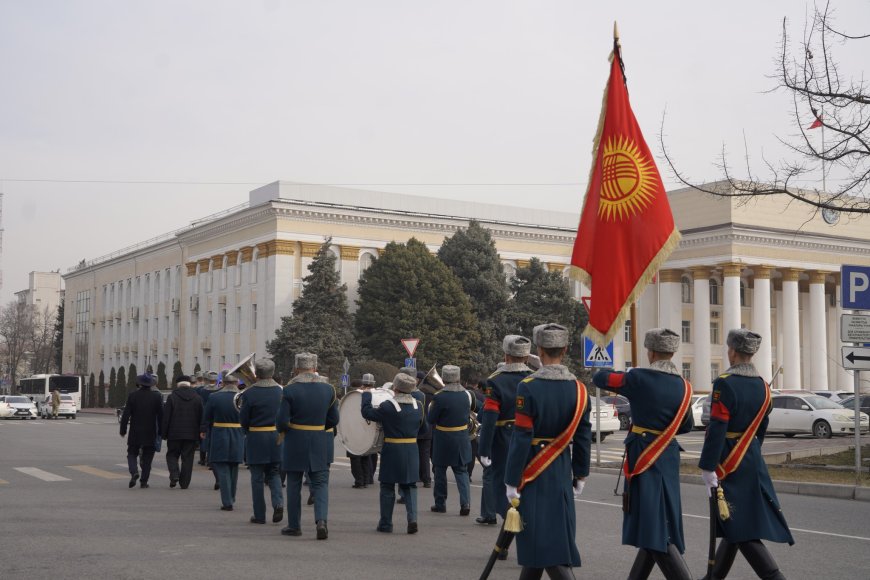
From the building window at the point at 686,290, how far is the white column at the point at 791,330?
633cm

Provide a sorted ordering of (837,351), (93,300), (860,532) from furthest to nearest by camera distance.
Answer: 1. (93,300)
2. (837,351)
3. (860,532)

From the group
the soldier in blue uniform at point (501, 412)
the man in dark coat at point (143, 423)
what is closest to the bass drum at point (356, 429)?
the soldier in blue uniform at point (501, 412)

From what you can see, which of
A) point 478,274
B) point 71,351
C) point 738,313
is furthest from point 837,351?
point 71,351

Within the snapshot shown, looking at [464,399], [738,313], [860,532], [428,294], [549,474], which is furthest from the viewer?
[738,313]

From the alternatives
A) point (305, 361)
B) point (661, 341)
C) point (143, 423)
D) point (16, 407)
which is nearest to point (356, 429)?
point (305, 361)

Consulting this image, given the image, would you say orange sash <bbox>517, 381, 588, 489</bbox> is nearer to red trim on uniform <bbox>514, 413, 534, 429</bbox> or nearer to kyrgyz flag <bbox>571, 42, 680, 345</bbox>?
red trim on uniform <bbox>514, 413, 534, 429</bbox>

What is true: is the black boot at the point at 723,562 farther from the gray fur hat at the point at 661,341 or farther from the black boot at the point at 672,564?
the gray fur hat at the point at 661,341

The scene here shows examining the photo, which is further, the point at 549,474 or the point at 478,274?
the point at 478,274

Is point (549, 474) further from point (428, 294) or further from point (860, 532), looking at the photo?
point (428, 294)

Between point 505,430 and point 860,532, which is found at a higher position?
point 505,430

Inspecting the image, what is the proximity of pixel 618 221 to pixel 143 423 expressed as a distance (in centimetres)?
899

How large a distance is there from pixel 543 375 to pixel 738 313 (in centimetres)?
6027

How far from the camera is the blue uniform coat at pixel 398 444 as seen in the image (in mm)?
11945

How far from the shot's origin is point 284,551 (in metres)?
10.4
